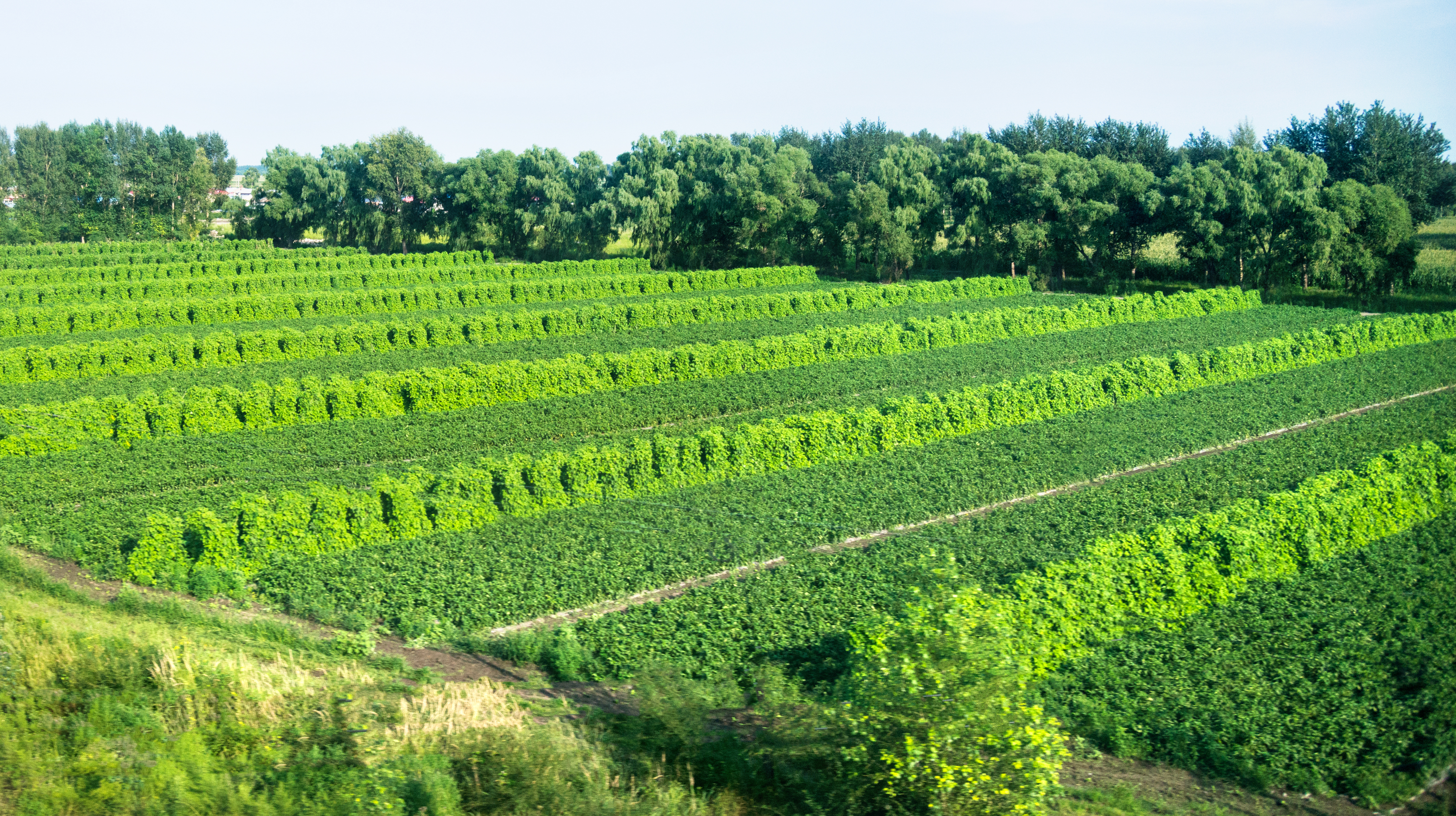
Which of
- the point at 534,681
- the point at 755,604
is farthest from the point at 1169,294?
the point at 534,681

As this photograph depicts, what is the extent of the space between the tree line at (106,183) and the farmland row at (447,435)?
7830 cm

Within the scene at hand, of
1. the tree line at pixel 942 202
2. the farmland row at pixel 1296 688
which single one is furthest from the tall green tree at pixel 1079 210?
the farmland row at pixel 1296 688

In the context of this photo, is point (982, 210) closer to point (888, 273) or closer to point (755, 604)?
point (888, 273)

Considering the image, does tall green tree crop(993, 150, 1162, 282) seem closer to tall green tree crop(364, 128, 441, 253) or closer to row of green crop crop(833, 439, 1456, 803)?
row of green crop crop(833, 439, 1456, 803)

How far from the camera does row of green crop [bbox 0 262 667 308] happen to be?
5000cm

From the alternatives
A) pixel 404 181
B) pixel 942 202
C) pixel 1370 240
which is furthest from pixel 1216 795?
pixel 404 181

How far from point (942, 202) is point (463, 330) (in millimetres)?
36067

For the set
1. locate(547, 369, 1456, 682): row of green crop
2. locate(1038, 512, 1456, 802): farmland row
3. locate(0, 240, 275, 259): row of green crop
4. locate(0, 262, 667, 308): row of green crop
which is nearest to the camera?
locate(1038, 512, 1456, 802): farmland row

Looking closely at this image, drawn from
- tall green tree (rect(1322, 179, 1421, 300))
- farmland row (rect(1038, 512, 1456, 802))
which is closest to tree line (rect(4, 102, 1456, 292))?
tall green tree (rect(1322, 179, 1421, 300))

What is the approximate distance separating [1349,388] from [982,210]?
112ft

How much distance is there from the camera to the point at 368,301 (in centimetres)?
5034

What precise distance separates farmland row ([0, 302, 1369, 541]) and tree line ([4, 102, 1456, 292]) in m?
16.5

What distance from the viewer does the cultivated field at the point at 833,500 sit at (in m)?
13.6

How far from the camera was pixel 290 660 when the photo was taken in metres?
13.3
